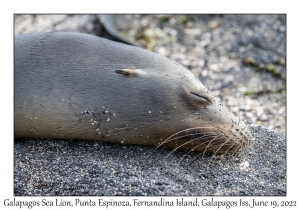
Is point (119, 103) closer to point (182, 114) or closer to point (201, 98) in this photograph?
point (182, 114)

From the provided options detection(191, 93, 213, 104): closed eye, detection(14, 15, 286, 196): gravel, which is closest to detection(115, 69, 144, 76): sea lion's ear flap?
detection(191, 93, 213, 104): closed eye

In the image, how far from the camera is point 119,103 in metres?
3.74

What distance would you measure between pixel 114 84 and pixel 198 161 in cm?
96

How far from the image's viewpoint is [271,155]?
13.5 ft

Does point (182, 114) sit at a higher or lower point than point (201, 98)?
lower

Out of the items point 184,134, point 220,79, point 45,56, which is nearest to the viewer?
point 184,134

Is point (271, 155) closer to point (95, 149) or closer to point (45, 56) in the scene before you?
point (95, 149)

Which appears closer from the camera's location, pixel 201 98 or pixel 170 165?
pixel 170 165

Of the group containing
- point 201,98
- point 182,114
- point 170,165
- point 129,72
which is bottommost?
point 170,165

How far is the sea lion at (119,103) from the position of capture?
3.75 m

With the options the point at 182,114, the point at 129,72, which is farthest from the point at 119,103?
the point at 182,114
